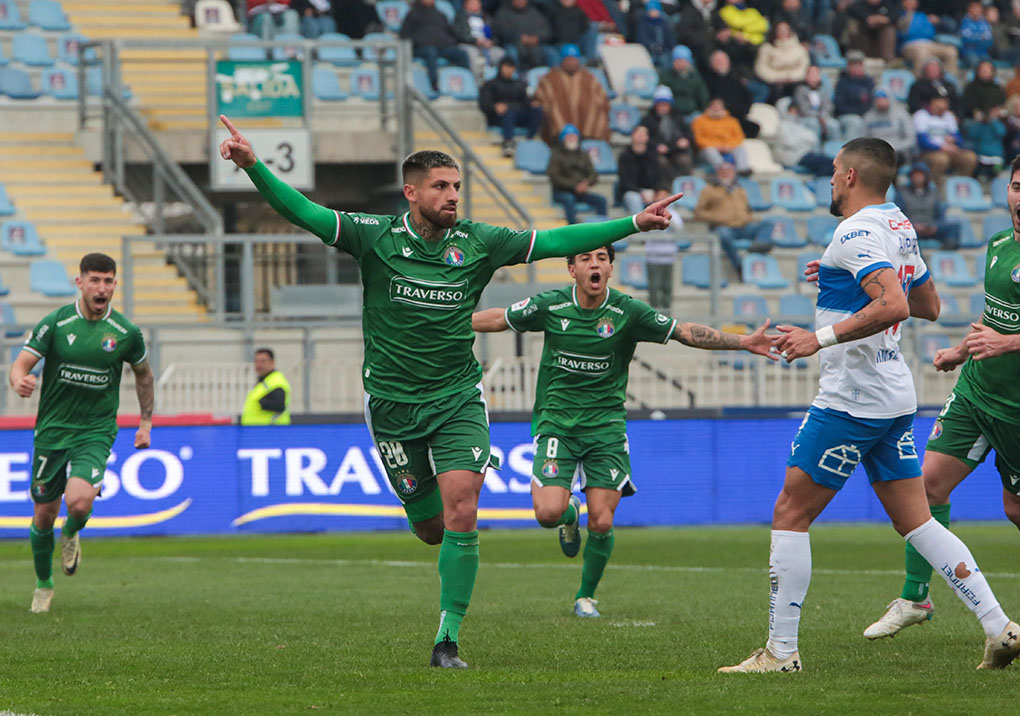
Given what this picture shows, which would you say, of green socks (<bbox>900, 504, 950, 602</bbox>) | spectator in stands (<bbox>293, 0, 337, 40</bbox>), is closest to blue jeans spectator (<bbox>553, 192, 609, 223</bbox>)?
spectator in stands (<bbox>293, 0, 337, 40</bbox>)

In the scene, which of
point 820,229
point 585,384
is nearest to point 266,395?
point 585,384

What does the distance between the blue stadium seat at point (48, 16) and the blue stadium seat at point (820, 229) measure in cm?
1247

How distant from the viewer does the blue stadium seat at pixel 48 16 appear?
25.5 meters

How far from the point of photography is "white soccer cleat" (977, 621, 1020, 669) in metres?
7.12

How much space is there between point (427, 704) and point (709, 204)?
776 inches

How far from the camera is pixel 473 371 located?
321 inches

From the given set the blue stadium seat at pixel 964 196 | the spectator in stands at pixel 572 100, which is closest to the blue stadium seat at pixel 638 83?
the spectator in stands at pixel 572 100

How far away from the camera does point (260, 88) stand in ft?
76.7

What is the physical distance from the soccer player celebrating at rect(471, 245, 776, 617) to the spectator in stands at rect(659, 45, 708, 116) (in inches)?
658

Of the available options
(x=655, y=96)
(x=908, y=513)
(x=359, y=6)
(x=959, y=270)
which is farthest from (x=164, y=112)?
(x=908, y=513)

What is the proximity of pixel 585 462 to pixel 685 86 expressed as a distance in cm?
1728

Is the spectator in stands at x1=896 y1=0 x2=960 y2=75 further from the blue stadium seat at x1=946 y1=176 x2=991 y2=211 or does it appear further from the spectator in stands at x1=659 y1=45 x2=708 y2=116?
the spectator in stands at x1=659 y1=45 x2=708 y2=116

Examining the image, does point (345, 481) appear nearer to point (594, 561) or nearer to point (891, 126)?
point (594, 561)

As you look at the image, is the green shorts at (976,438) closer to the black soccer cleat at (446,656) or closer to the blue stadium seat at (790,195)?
the black soccer cleat at (446,656)
